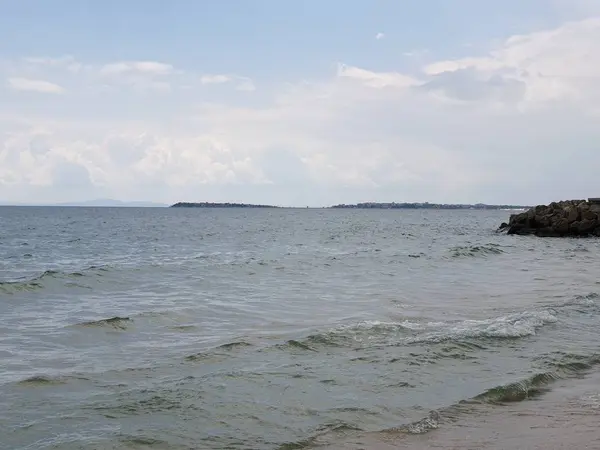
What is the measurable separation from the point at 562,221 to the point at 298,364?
1723 inches

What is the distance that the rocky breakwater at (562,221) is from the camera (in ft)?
159

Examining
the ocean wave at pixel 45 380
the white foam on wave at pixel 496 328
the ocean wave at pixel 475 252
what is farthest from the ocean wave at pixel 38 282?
the ocean wave at pixel 475 252

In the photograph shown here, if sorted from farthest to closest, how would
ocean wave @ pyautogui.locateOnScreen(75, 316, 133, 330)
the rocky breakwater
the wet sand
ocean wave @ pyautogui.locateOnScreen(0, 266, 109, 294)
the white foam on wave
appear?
1. the rocky breakwater
2. ocean wave @ pyautogui.locateOnScreen(0, 266, 109, 294)
3. ocean wave @ pyautogui.locateOnScreen(75, 316, 133, 330)
4. the white foam on wave
5. the wet sand

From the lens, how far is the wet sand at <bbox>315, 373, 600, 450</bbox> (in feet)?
21.8

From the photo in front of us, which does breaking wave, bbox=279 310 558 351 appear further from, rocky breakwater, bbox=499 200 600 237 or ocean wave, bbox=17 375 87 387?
rocky breakwater, bbox=499 200 600 237

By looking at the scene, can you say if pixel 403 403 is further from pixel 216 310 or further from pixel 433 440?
pixel 216 310

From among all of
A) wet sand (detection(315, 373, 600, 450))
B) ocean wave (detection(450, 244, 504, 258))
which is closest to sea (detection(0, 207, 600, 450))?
wet sand (detection(315, 373, 600, 450))

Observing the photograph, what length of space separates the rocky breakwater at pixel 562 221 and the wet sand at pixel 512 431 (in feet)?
144

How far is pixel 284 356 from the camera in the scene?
1074 centimetres

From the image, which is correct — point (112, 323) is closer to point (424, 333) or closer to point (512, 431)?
point (424, 333)

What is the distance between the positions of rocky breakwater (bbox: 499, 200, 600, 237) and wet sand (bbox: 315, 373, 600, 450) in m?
43.8

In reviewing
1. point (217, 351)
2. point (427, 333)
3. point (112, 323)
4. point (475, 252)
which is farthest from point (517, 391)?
point (475, 252)

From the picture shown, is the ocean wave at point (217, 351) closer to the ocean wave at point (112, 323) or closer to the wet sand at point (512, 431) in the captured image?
the ocean wave at point (112, 323)

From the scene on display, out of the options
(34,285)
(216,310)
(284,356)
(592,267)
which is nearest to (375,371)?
(284,356)
